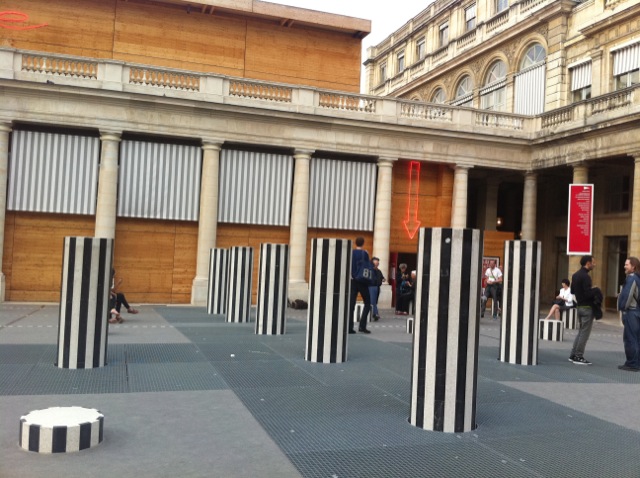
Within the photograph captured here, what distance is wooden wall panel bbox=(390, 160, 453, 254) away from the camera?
25.0 metres

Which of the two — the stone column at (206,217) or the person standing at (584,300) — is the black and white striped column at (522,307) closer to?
the person standing at (584,300)

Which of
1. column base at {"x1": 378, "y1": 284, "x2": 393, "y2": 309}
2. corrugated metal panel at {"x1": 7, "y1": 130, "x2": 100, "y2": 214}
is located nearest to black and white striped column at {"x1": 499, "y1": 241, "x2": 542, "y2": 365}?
column base at {"x1": 378, "y1": 284, "x2": 393, "y2": 309}

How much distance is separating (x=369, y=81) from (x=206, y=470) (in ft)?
145

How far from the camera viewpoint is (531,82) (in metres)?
28.3

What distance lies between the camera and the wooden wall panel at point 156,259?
854 inches

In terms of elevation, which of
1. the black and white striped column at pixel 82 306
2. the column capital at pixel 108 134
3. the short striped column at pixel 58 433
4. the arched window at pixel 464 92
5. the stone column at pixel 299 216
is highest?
the arched window at pixel 464 92

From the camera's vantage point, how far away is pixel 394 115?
23797 mm

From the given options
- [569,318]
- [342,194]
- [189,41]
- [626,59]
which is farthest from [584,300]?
[189,41]

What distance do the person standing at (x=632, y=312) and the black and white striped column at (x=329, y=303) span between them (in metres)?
4.69

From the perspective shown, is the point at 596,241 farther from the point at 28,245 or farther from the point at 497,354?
the point at 28,245

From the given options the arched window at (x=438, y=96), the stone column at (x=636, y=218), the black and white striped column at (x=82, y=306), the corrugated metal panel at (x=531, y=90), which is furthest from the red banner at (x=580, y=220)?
the black and white striped column at (x=82, y=306)

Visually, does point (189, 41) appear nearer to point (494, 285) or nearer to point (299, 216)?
point (299, 216)

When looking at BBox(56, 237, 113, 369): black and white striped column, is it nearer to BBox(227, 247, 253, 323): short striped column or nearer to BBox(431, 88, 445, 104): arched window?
BBox(227, 247, 253, 323): short striped column

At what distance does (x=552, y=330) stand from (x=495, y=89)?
18.6 meters
